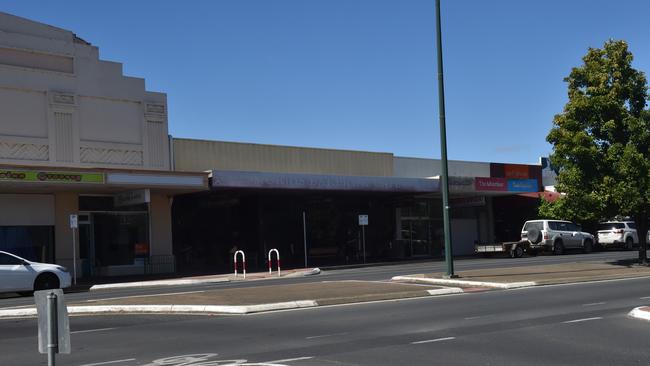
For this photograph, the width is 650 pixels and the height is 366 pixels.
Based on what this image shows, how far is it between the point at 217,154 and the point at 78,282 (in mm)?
9172

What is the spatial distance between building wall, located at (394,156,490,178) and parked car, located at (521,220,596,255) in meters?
5.64

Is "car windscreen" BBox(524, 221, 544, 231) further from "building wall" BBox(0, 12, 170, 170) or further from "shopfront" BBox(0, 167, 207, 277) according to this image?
"building wall" BBox(0, 12, 170, 170)

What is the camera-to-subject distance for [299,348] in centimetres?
988

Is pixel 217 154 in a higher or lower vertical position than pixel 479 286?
higher

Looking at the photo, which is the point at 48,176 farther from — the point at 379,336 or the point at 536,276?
the point at 379,336

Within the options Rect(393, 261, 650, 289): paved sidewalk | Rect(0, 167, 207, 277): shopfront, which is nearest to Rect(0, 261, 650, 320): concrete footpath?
Rect(393, 261, 650, 289): paved sidewalk

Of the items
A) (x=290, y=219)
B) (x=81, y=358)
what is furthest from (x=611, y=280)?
(x=290, y=219)

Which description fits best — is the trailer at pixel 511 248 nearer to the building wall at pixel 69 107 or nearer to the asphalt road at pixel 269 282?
the asphalt road at pixel 269 282

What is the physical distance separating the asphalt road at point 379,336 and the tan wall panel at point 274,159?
60.9 feet

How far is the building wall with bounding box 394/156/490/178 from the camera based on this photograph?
4138 centimetres

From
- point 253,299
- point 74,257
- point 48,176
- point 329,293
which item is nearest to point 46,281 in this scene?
point 74,257

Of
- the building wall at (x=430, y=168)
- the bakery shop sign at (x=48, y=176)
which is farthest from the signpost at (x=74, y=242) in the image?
the building wall at (x=430, y=168)

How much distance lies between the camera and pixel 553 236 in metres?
38.5

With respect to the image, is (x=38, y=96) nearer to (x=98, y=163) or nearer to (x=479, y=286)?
(x=98, y=163)
